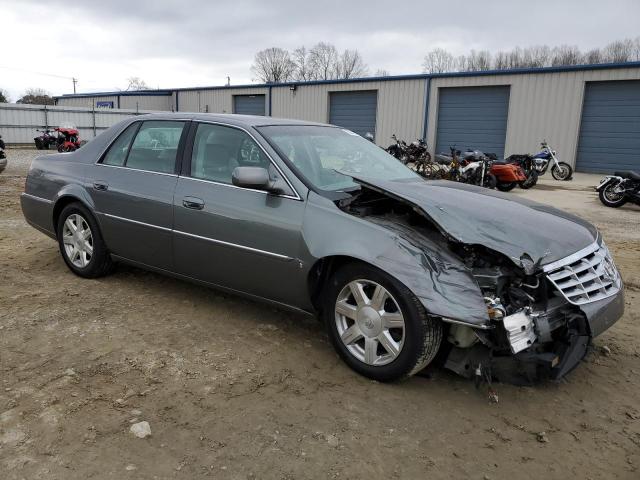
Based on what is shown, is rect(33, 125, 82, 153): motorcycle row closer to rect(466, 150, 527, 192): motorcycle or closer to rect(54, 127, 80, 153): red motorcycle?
rect(54, 127, 80, 153): red motorcycle

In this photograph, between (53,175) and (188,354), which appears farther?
(53,175)

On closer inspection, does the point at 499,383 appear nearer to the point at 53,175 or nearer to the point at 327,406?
the point at 327,406

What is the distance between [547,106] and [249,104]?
15.9 meters

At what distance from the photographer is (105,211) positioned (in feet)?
14.8

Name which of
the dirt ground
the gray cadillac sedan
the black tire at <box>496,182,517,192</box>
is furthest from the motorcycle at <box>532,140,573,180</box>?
the gray cadillac sedan

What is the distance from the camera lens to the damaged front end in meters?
2.74

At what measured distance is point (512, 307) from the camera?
9.21 feet

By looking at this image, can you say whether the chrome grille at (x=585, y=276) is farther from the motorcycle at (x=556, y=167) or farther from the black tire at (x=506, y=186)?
the motorcycle at (x=556, y=167)

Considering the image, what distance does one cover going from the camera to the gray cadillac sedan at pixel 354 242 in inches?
112

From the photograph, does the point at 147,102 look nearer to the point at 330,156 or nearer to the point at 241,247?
the point at 330,156

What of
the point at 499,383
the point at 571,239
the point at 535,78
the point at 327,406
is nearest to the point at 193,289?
the point at 327,406

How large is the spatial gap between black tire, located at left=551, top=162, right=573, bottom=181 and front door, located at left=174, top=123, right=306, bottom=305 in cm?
1503

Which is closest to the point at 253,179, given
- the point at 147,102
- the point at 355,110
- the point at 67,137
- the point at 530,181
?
the point at 530,181

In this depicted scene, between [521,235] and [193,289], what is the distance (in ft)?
9.54
